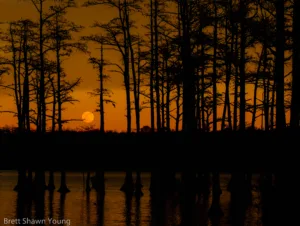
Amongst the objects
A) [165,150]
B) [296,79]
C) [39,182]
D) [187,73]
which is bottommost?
[39,182]

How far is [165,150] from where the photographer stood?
52.3m

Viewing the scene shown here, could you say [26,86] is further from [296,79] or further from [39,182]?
[296,79]

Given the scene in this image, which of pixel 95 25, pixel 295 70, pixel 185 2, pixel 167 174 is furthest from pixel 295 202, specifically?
pixel 167 174

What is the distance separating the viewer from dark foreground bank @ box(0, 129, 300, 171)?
36.7 m

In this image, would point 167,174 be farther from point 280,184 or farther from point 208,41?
point 280,184

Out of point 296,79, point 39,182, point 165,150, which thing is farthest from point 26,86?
point 296,79

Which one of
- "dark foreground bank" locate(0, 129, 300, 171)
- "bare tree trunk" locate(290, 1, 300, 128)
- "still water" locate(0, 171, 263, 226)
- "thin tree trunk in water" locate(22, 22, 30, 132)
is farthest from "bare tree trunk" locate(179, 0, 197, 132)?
"thin tree trunk in water" locate(22, 22, 30, 132)

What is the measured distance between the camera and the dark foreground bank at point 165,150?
3669 centimetres

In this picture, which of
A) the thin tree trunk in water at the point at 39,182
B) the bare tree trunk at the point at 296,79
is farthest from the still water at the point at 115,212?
the bare tree trunk at the point at 296,79

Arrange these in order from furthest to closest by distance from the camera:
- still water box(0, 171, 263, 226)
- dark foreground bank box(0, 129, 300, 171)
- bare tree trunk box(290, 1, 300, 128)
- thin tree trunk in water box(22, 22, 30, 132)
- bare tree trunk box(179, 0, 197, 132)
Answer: thin tree trunk in water box(22, 22, 30, 132) < dark foreground bank box(0, 129, 300, 171) < still water box(0, 171, 263, 226) < bare tree trunk box(179, 0, 197, 132) < bare tree trunk box(290, 1, 300, 128)

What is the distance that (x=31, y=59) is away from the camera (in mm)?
54188

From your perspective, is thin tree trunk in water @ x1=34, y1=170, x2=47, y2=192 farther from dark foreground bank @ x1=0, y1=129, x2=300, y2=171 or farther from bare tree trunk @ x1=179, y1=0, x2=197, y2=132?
bare tree trunk @ x1=179, y1=0, x2=197, y2=132

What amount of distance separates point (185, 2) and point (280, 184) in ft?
46.5

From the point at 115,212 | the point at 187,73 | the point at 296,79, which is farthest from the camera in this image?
the point at 115,212
